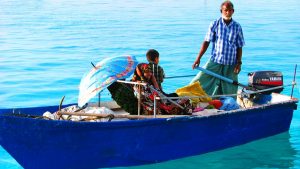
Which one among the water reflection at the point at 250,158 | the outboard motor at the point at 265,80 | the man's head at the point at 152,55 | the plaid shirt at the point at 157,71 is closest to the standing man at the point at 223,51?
the outboard motor at the point at 265,80

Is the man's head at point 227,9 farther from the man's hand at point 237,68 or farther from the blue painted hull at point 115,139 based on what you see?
the blue painted hull at point 115,139

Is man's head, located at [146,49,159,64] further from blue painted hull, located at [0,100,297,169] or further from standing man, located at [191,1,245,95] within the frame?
standing man, located at [191,1,245,95]

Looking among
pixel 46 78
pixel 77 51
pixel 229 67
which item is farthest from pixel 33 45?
pixel 229 67

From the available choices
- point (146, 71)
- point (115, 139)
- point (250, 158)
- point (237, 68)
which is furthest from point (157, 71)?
point (250, 158)

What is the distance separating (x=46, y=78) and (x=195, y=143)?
7243mm

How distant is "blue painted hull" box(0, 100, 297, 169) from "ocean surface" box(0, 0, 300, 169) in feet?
0.91

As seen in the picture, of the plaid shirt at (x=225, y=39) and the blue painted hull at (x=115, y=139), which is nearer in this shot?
the blue painted hull at (x=115, y=139)

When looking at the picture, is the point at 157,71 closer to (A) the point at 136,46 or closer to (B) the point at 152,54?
(B) the point at 152,54

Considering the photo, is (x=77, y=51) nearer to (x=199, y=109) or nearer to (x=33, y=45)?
(x=33, y=45)

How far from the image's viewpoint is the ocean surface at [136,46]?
8281 millimetres

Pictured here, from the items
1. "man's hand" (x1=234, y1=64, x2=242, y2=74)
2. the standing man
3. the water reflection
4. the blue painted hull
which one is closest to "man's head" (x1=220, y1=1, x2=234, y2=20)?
the standing man

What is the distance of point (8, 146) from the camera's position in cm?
650

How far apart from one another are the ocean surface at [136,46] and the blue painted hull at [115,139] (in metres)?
0.28

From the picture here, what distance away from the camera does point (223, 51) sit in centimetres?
839
